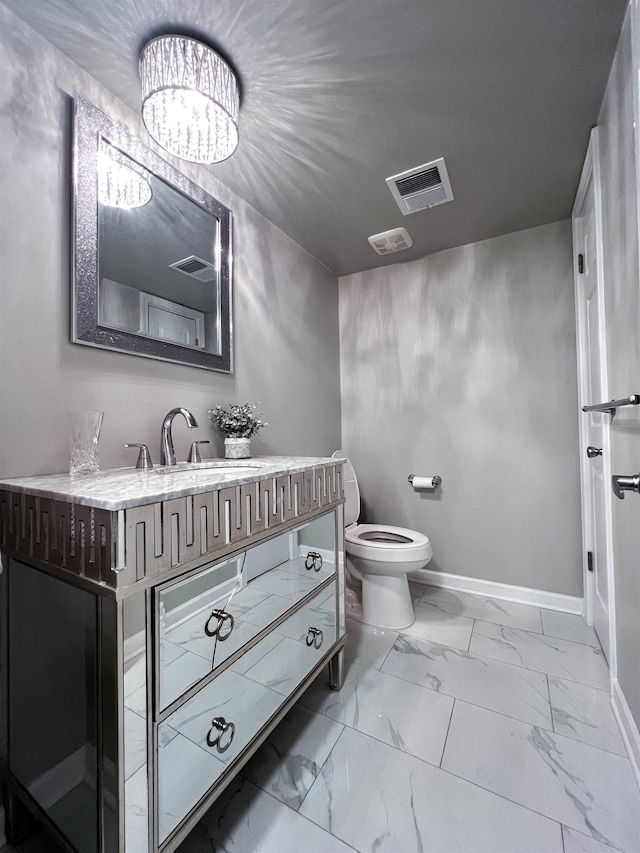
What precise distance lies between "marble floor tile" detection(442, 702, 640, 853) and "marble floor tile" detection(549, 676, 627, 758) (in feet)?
0.14

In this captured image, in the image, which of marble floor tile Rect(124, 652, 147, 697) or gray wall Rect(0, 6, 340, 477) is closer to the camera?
marble floor tile Rect(124, 652, 147, 697)

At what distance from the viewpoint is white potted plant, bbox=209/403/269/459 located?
4.96 feet

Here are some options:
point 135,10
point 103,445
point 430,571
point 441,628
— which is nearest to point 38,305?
point 103,445

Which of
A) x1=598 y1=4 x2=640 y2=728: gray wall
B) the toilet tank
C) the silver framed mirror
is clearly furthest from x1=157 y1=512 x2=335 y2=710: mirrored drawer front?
x1=598 y1=4 x2=640 y2=728: gray wall

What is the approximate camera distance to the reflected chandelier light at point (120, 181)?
116 cm

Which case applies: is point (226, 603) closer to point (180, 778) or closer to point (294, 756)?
point (180, 778)

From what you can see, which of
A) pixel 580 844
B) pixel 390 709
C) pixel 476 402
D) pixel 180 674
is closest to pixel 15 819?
pixel 180 674

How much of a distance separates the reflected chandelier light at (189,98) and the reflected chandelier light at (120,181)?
156 mm

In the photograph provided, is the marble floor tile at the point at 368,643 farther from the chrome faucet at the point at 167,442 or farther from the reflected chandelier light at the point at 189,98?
the reflected chandelier light at the point at 189,98

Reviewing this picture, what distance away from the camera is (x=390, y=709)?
4.32 ft

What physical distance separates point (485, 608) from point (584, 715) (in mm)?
765

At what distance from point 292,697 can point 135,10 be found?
2.03 metres

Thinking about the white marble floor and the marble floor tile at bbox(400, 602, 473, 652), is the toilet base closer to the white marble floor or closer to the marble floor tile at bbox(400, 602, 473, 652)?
the marble floor tile at bbox(400, 602, 473, 652)

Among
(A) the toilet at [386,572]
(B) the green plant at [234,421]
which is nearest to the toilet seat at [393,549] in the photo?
(A) the toilet at [386,572]
